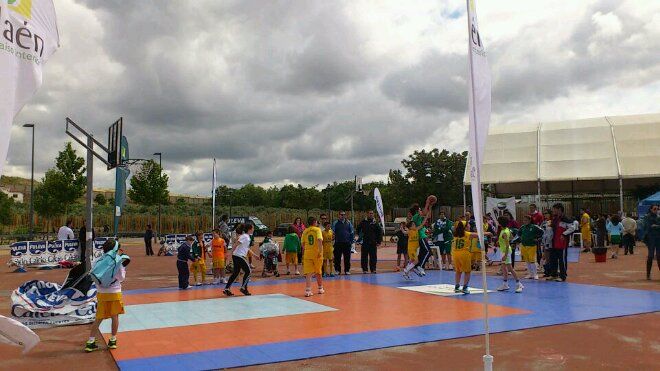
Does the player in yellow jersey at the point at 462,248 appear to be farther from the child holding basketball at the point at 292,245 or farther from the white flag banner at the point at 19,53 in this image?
the white flag banner at the point at 19,53

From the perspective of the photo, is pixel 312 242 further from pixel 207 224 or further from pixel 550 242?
pixel 207 224

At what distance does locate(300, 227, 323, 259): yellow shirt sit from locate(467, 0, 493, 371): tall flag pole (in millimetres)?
6820

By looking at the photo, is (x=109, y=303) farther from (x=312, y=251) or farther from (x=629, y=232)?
(x=629, y=232)

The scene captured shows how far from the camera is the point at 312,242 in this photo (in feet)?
38.9

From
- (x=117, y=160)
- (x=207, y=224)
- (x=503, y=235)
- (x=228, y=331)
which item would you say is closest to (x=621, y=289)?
→ (x=503, y=235)

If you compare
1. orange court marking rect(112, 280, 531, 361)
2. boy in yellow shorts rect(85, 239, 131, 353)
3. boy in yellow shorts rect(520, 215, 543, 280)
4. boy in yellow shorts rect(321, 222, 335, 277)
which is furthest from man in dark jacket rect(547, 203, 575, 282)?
boy in yellow shorts rect(85, 239, 131, 353)

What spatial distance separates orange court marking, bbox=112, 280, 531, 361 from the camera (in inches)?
296

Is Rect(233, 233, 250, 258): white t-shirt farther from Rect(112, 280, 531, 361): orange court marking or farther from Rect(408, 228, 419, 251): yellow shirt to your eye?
Rect(408, 228, 419, 251): yellow shirt

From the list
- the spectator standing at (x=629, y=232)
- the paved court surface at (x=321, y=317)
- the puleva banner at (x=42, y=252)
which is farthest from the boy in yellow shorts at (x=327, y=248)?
the spectator standing at (x=629, y=232)

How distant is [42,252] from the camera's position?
70.9 feet

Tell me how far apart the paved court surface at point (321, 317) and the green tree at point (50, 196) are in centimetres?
2967

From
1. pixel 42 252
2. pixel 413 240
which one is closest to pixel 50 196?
pixel 42 252

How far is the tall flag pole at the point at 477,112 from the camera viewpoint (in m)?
5.02

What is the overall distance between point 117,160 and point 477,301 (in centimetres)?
1200
